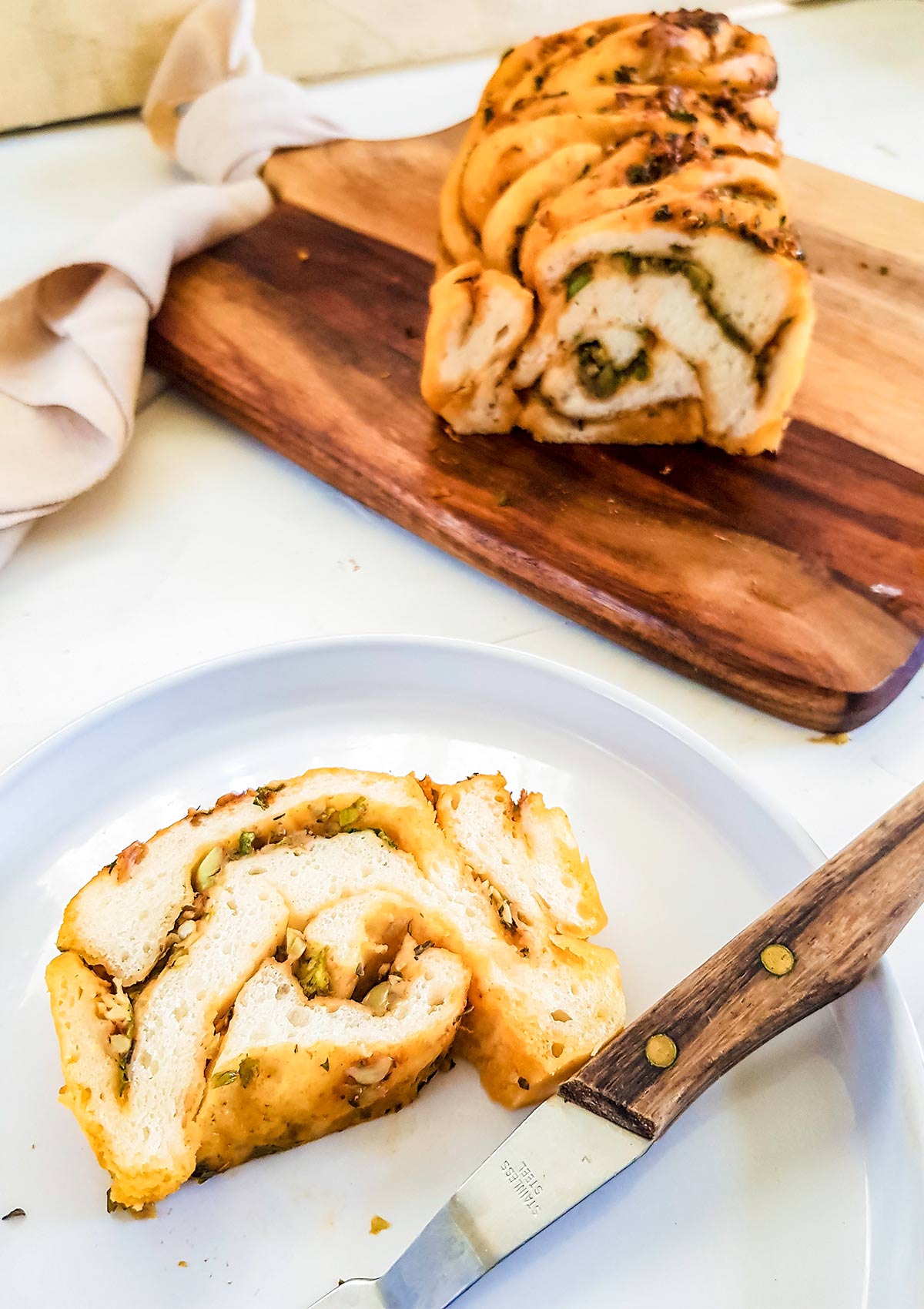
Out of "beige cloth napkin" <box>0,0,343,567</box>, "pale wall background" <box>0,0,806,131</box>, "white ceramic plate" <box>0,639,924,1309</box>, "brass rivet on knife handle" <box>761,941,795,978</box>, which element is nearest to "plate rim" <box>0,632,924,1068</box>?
"white ceramic plate" <box>0,639,924,1309</box>

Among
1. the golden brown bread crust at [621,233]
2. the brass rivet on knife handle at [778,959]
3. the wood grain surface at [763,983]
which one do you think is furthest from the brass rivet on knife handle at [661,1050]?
the golden brown bread crust at [621,233]

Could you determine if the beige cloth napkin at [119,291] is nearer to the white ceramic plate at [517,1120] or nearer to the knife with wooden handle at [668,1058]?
the white ceramic plate at [517,1120]

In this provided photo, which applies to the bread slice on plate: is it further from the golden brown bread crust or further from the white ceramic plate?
the golden brown bread crust

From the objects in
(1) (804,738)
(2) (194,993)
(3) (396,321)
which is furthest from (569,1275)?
(3) (396,321)

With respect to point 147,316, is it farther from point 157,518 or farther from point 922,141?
point 922,141

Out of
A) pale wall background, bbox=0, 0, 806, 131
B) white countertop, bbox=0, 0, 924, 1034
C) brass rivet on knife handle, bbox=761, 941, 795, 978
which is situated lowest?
white countertop, bbox=0, 0, 924, 1034
